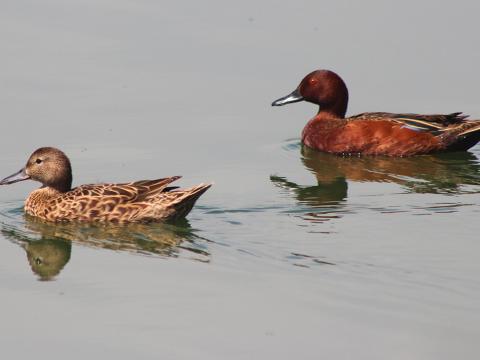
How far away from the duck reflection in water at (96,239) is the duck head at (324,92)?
14.5ft

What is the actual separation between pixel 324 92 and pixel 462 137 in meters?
1.88

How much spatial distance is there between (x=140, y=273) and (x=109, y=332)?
144 cm

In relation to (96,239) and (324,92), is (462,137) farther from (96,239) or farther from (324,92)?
(96,239)

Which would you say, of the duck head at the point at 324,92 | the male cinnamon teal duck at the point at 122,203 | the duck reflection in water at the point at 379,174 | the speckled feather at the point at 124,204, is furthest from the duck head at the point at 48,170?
the duck head at the point at 324,92

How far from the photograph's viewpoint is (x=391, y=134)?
598 inches

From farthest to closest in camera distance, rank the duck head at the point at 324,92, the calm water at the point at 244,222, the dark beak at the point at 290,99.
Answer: the duck head at the point at 324,92 < the dark beak at the point at 290,99 < the calm water at the point at 244,222

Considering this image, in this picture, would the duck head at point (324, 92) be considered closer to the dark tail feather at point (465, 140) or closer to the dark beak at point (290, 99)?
the dark beak at point (290, 99)

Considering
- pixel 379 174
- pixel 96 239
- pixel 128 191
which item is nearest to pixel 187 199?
pixel 128 191

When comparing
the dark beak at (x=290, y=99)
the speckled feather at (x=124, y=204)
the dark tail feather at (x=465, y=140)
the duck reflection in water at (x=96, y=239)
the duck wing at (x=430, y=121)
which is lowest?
the duck reflection in water at (x=96, y=239)

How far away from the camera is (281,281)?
10156 millimetres

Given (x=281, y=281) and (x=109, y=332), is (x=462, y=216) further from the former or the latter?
(x=109, y=332)

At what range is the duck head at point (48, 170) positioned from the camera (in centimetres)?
1220

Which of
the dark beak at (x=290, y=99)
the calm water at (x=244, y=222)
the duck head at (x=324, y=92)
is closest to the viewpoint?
the calm water at (x=244, y=222)

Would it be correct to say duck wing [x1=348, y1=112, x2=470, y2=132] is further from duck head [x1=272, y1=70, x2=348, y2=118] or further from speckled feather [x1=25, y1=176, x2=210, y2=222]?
speckled feather [x1=25, y1=176, x2=210, y2=222]
